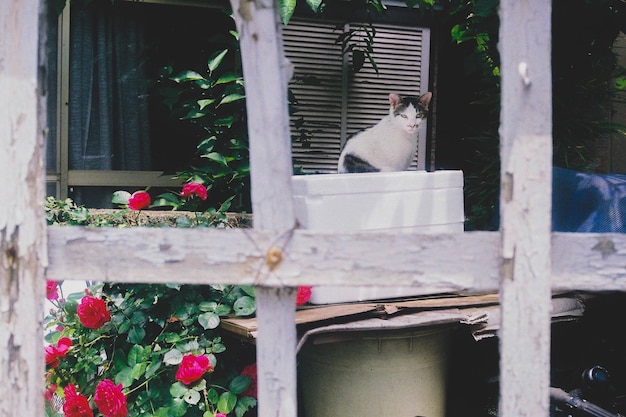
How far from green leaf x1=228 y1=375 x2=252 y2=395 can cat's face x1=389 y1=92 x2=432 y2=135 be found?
1.74 metres

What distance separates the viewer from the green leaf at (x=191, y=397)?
7.68ft

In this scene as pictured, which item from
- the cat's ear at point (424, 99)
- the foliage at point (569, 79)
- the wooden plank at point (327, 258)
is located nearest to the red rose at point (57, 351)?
the wooden plank at point (327, 258)

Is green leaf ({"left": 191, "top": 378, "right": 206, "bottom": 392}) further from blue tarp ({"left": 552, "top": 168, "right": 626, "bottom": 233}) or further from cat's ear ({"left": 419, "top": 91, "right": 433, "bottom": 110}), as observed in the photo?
cat's ear ({"left": 419, "top": 91, "right": 433, "bottom": 110})

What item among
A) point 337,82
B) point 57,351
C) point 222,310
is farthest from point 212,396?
point 337,82

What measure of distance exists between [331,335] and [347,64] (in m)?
2.27

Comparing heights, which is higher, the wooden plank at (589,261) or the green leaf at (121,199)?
the green leaf at (121,199)

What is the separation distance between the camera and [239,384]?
2424 mm

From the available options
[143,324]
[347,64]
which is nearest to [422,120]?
[347,64]

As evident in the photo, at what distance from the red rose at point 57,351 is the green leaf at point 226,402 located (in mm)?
547

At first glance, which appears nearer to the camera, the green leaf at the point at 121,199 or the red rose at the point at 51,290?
the red rose at the point at 51,290

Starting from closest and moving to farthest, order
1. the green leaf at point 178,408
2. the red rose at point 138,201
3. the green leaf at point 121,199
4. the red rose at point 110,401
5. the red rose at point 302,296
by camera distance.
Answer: the red rose at point 110,401 < the green leaf at point 178,408 < the red rose at point 302,296 < the red rose at point 138,201 < the green leaf at point 121,199

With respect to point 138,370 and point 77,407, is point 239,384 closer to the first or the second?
point 138,370

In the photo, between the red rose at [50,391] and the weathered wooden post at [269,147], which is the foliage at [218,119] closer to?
the red rose at [50,391]

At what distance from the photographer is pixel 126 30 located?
422 centimetres
